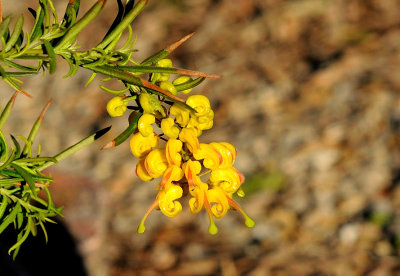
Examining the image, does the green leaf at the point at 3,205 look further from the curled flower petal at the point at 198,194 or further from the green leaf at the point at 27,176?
the curled flower petal at the point at 198,194

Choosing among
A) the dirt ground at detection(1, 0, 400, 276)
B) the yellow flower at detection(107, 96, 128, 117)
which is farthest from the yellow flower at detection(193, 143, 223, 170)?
the dirt ground at detection(1, 0, 400, 276)

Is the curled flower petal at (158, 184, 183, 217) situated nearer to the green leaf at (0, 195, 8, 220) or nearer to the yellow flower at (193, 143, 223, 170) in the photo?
the yellow flower at (193, 143, 223, 170)

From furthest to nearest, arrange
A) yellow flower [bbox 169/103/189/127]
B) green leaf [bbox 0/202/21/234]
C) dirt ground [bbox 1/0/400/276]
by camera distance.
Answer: dirt ground [bbox 1/0/400/276] < green leaf [bbox 0/202/21/234] < yellow flower [bbox 169/103/189/127]

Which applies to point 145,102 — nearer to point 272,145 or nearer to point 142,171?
point 142,171

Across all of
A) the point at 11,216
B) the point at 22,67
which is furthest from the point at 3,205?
the point at 22,67

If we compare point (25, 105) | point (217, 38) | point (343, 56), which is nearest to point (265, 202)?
point (343, 56)

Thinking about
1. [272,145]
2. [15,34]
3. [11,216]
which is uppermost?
[272,145]

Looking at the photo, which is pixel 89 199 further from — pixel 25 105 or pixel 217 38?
pixel 217 38

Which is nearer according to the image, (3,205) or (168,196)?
(168,196)
